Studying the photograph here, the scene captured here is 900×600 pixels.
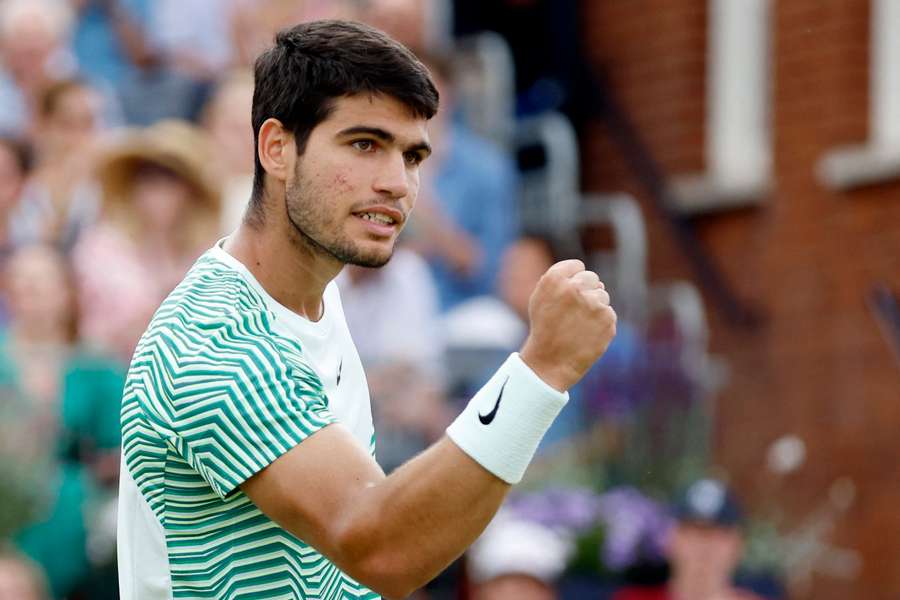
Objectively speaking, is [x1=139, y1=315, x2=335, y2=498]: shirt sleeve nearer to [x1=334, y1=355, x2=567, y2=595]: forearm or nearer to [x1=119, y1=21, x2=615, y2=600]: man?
[x1=119, y1=21, x2=615, y2=600]: man

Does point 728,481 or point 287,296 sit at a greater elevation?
point 287,296

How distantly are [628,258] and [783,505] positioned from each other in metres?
2.14

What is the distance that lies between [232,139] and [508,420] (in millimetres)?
5841

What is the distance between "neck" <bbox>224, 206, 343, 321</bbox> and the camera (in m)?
3.22

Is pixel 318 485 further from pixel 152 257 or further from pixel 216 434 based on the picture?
pixel 152 257

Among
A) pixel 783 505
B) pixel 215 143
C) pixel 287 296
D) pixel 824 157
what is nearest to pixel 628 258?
pixel 824 157

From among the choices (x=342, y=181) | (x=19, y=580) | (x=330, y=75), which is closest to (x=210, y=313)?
(x=342, y=181)

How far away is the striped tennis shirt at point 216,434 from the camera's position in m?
2.85

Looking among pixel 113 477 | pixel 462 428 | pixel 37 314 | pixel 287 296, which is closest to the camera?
pixel 462 428

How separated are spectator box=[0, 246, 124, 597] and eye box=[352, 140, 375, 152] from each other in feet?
11.5

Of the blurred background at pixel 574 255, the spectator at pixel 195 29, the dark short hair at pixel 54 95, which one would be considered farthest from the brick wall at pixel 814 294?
the dark short hair at pixel 54 95

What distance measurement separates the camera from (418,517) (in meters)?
2.73

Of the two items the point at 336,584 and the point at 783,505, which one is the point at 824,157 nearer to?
the point at 783,505

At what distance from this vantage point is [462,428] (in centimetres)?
279
